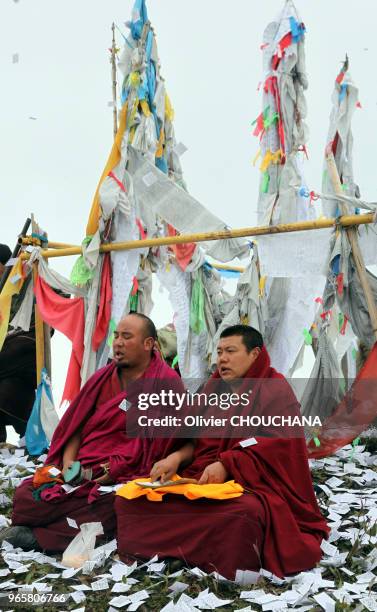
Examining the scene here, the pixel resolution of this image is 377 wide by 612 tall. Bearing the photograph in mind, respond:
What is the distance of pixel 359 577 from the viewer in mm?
4223

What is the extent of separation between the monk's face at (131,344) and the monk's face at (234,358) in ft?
2.98

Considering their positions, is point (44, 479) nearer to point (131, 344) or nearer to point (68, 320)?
point (131, 344)

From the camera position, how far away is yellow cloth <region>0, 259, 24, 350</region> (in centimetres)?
799

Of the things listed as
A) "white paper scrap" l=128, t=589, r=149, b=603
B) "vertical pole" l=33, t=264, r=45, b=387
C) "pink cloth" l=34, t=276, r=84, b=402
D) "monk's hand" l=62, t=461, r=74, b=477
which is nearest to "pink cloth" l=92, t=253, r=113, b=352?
"pink cloth" l=34, t=276, r=84, b=402

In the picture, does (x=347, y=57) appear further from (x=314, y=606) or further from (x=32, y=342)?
(x=314, y=606)

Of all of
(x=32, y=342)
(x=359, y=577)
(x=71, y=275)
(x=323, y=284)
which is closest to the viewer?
(x=359, y=577)

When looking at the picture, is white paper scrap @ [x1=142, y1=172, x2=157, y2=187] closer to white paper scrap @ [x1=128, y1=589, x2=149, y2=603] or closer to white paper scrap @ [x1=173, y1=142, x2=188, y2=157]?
white paper scrap @ [x1=173, y1=142, x2=188, y2=157]

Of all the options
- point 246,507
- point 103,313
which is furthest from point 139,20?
point 246,507

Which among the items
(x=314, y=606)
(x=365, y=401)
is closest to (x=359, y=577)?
(x=314, y=606)

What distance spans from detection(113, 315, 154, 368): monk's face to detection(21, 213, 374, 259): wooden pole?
1.56 meters

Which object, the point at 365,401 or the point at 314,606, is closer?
the point at 314,606

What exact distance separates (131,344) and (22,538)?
1.48 metres

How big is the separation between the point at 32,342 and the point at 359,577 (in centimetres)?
496

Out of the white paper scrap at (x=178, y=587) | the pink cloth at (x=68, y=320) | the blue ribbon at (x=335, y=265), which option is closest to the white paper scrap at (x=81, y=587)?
the white paper scrap at (x=178, y=587)
